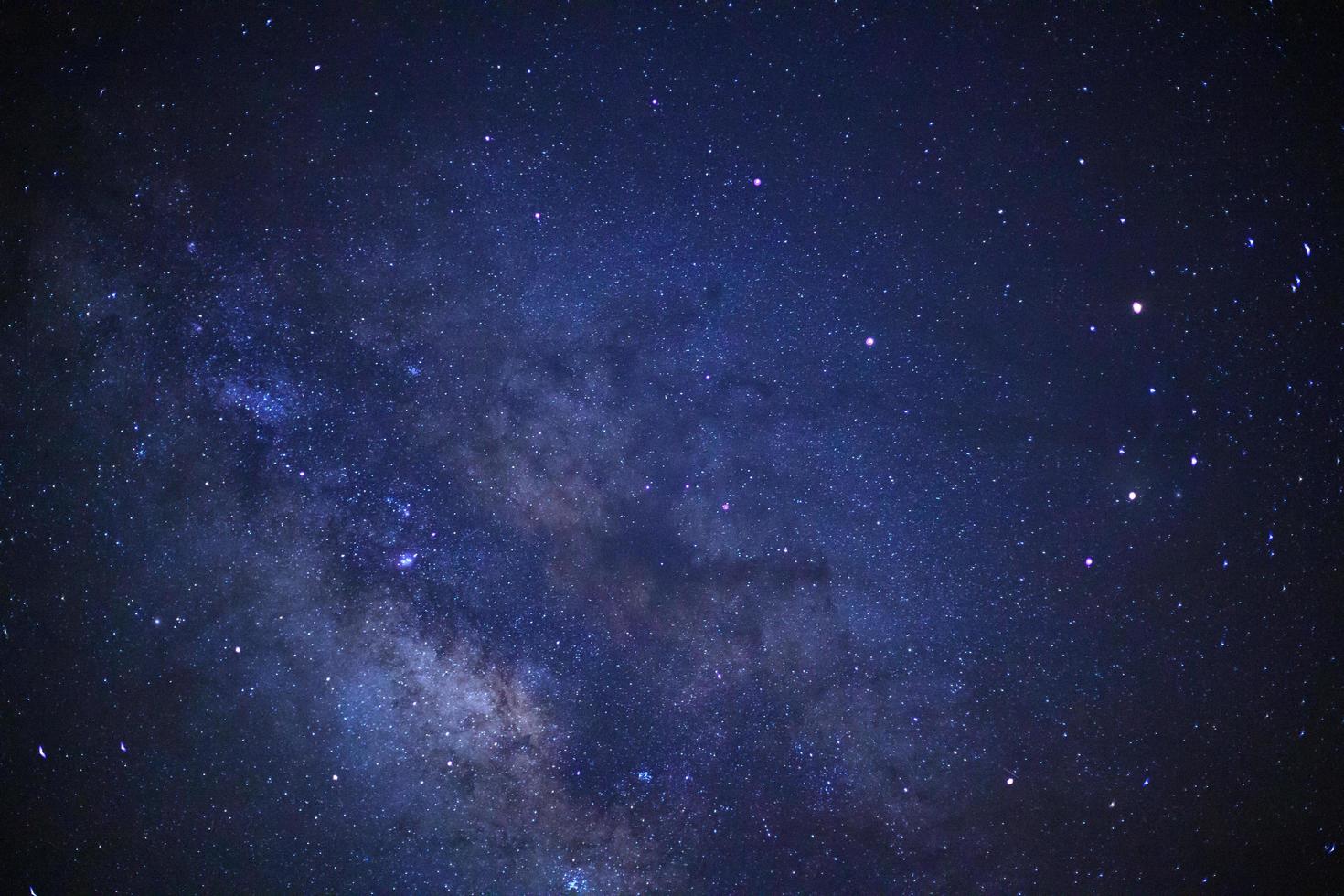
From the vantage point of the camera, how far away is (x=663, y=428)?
210 cm

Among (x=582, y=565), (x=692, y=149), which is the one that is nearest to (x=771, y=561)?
(x=582, y=565)

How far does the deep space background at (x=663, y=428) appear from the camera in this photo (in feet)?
6.62

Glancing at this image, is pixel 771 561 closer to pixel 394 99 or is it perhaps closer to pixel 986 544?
pixel 986 544

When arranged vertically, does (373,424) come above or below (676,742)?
above

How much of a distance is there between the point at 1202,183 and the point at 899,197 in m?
1.26

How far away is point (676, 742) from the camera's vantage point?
7.21 ft

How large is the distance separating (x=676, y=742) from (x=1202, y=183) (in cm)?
311

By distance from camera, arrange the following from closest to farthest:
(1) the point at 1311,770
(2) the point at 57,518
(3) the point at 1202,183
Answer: (3) the point at 1202,183
(2) the point at 57,518
(1) the point at 1311,770

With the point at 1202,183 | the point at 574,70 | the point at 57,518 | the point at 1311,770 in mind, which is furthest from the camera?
the point at 1311,770

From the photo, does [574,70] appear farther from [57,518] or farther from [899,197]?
[57,518]

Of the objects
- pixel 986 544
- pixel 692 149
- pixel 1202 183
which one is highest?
pixel 692 149

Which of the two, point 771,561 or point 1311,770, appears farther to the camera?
point 1311,770

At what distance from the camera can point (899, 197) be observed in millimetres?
2025

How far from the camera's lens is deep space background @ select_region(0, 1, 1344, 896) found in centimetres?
202
